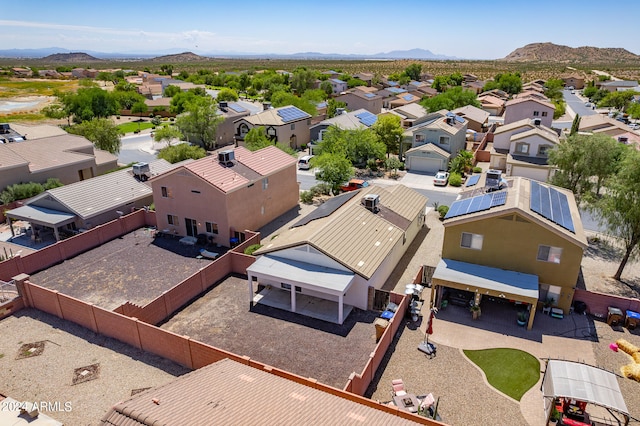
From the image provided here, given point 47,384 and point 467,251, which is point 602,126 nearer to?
point 467,251

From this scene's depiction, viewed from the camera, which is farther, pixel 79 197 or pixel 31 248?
pixel 79 197

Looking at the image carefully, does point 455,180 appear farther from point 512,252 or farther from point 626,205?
point 512,252

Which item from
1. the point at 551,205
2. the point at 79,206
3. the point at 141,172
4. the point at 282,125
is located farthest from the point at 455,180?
the point at 79,206

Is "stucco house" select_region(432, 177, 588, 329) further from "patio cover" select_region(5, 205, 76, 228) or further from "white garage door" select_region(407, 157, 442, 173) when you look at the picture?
"patio cover" select_region(5, 205, 76, 228)

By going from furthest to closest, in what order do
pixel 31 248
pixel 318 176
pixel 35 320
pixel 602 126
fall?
1. pixel 602 126
2. pixel 318 176
3. pixel 31 248
4. pixel 35 320

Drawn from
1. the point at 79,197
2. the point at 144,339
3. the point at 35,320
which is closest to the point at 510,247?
the point at 144,339

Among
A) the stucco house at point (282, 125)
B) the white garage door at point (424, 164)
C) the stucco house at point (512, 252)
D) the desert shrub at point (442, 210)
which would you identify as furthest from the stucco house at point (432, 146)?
the stucco house at point (512, 252)

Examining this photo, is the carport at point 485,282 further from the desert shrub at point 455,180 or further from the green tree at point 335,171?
the desert shrub at point 455,180
